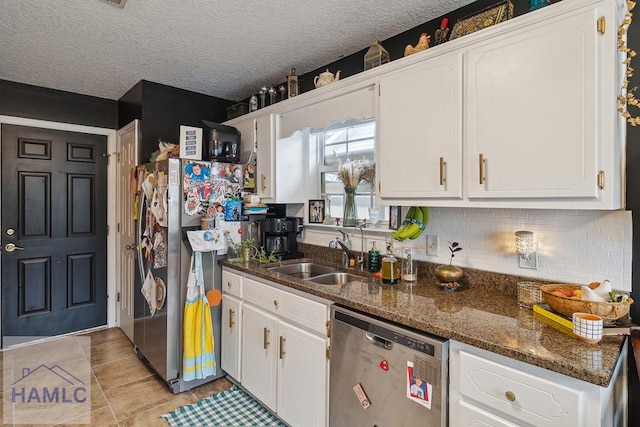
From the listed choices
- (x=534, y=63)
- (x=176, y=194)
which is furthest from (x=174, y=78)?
(x=534, y=63)

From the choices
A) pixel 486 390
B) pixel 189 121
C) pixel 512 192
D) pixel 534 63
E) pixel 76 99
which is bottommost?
pixel 486 390

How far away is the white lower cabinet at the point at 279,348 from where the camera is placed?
5.79ft

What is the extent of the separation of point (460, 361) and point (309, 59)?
227 centimetres

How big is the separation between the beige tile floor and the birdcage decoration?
8.11ft

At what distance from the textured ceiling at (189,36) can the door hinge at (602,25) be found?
89 cm

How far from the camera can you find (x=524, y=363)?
107 centimetres

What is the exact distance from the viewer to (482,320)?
1.33 m

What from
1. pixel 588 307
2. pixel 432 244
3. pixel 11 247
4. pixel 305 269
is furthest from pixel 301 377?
pixel 11 247

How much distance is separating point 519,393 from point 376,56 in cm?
182

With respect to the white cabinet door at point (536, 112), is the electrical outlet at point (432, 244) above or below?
below

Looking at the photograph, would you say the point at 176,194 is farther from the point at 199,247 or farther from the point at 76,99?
the point at 76,99

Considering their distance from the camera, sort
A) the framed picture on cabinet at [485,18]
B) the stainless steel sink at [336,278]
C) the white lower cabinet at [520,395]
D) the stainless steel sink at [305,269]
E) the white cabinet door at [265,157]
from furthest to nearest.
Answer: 1. the white cabinet door at [265,157]
2. the stainless steel sink at [305,269]
3. the stainless steel sink at [336,278]
4. the framed picture on cabinet at [485,18]
5. the white lower cabinet at [520,395]

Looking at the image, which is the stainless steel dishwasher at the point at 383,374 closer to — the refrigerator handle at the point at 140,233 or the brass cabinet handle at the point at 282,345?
the brass cabinet handle at the point at 282,345

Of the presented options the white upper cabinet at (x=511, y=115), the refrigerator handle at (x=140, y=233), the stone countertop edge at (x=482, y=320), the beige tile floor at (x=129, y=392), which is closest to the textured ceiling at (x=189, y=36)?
the white upper cabinet at (x=511, y=115)
